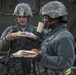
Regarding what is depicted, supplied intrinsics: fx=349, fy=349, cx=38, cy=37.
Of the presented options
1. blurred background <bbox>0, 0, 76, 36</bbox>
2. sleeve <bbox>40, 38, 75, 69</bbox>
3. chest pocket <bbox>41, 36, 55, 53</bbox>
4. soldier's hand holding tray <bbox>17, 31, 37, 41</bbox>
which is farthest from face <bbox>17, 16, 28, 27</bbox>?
blurred background <bbox>0, 0, 76, 36</bbox>

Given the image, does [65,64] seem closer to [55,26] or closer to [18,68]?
[55,26]

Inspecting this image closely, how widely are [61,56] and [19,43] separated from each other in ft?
4.51

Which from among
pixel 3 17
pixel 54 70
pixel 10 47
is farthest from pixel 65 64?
pixel 3 17

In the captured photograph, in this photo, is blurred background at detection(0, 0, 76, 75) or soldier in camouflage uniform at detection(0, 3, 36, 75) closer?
soldier in camouflage uniform at detection(0, 3, 36, 75)

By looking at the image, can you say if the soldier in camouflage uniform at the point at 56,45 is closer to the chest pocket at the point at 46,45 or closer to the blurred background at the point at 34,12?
the chest pocket at the point at 46,45

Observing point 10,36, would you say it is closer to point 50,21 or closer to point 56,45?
point 50,21

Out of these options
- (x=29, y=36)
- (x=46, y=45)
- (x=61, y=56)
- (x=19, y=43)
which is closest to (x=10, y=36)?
(x=29, y=36)

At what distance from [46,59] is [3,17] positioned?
16.8 ft

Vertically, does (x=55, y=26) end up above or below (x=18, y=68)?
above

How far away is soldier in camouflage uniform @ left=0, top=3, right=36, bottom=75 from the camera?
4383 millimetres

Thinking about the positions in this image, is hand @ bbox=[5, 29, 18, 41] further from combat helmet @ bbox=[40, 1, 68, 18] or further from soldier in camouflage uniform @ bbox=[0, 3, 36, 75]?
combat helmet @ bbox=[40, 1, 68, 18]

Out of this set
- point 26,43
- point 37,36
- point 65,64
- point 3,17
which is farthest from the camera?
point 3,17

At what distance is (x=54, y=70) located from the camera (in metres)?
3.81

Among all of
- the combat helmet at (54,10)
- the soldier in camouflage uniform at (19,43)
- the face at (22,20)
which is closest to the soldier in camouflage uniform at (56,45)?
the combat helmet at (54,10)
